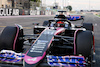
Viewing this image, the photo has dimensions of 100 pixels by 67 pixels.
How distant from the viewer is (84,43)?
4152 mm

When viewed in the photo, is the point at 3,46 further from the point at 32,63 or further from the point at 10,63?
the point at 32,63

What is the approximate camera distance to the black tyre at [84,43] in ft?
13.4

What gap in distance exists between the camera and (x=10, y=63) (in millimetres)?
3668

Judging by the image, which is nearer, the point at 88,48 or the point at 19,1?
the point at 88,48

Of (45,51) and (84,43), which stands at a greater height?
(84,43)

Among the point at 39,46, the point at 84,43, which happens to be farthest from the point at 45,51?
→ the point at 84,43

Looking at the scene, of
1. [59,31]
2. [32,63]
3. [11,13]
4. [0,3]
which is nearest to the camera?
[32,63]

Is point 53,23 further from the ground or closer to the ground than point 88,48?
further from the ground

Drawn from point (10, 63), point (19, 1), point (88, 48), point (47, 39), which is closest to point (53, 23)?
point (47, 39)

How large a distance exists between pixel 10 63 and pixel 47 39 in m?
1.26

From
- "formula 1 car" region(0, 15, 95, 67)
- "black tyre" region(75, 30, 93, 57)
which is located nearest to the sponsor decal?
"formula 1 car" region(0, 15, 95, 67)

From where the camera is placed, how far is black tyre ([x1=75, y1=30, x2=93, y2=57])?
409 cm

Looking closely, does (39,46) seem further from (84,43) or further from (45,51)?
(84,43)

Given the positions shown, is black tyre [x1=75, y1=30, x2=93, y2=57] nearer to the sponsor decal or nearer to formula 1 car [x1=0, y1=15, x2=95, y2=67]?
formula 1 car [x1=0, y1=15, x2=95, y2=67]
